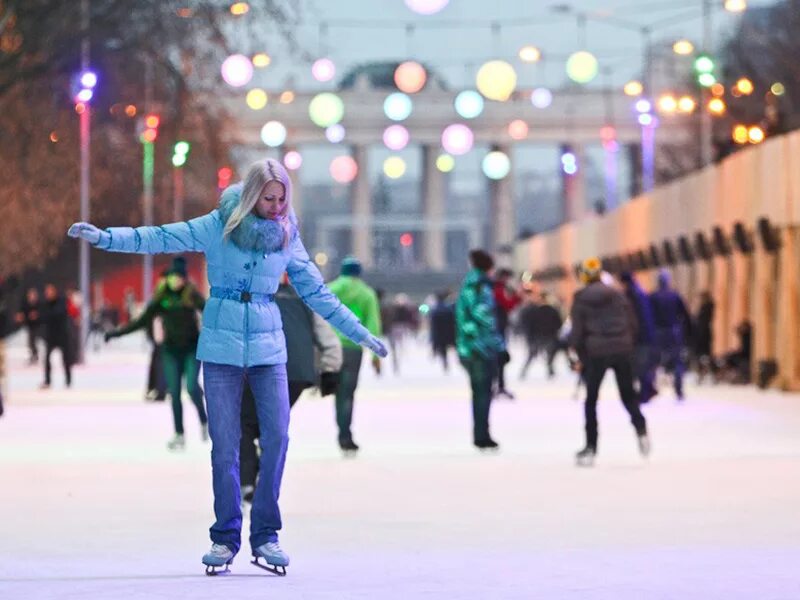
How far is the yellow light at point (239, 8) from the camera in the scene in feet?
143

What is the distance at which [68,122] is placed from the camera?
60.5 metres

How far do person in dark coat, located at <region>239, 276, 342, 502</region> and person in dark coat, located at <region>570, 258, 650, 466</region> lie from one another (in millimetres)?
5043

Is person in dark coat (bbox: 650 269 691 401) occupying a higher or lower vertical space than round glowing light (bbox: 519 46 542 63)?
lower

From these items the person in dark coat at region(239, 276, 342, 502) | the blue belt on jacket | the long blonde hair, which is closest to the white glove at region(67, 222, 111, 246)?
the long blonde hair

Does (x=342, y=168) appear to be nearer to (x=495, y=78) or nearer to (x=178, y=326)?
(x=495, y=78)

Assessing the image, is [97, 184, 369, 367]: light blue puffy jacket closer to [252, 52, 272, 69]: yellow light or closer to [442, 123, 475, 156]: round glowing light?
[252, 52, 272, 69]: yellow light

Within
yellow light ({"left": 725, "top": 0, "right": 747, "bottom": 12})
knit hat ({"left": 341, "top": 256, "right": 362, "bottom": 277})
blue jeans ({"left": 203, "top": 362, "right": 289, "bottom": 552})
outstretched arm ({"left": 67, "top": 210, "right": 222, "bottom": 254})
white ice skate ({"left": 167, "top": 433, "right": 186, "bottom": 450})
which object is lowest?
white ice skate ({"left": 167, "top": 433, "right": 186, "bottom": 450})

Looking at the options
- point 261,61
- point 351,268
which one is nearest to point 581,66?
point 261,61

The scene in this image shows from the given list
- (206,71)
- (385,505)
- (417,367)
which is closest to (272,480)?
(385,505)

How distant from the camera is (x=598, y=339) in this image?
70.2 feet

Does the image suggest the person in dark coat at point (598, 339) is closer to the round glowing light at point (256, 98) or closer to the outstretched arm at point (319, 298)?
the outstretched arm at point (319, 298)

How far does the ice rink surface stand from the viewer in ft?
40.0

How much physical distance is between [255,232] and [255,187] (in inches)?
9.6

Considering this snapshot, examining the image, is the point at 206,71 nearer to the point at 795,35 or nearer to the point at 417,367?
the point at 417,367
